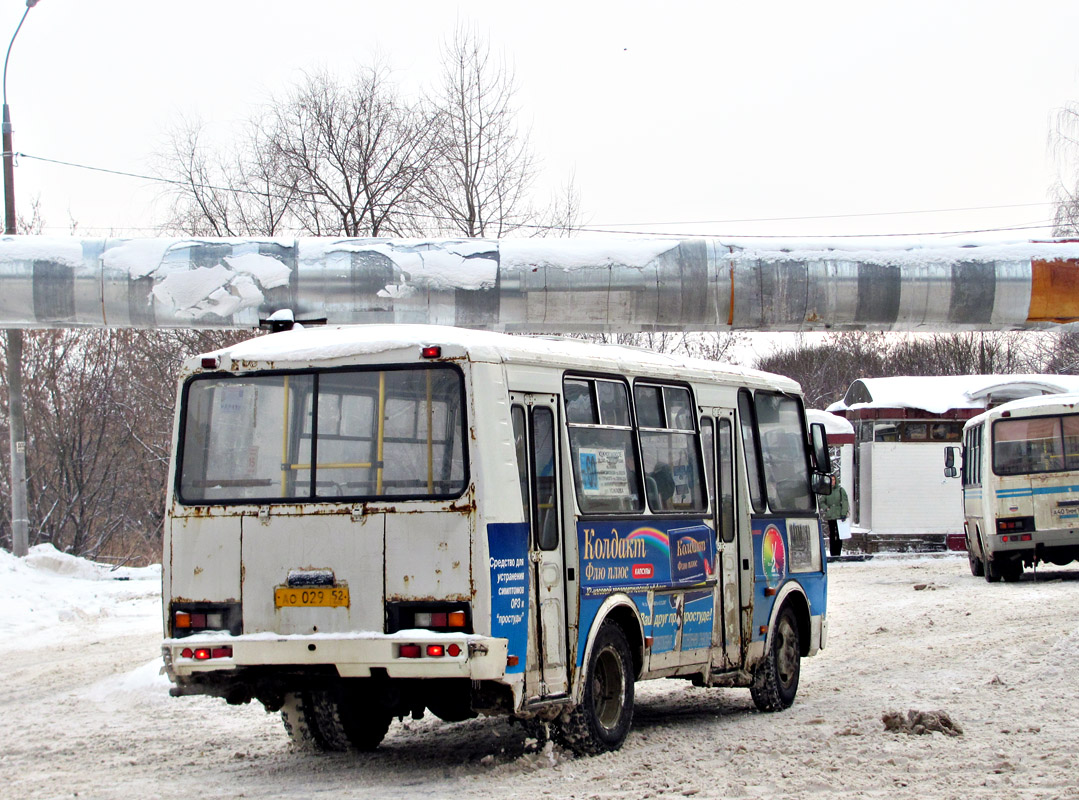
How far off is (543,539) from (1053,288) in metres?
7.94

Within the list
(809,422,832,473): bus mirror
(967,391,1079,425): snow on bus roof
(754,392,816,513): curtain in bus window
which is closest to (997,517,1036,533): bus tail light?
(967,391,1079,425): snow on bus roof

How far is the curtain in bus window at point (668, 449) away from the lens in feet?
32.7

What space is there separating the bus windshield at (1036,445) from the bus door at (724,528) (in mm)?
13677

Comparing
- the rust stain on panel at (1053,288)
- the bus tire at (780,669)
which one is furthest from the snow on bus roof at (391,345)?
the rust stain on panel at (1053,288)

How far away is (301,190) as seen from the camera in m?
33.7

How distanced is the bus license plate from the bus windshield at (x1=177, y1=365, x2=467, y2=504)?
523 millimetres

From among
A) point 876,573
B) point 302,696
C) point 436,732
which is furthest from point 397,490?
point 876,573

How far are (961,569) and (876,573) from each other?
2.13 meters

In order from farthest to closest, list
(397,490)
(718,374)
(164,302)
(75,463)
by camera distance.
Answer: (75,463)
(164,302)
(718,374)
(397,490)

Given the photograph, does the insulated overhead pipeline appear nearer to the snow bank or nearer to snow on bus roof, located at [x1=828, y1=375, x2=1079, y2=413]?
the snow bank

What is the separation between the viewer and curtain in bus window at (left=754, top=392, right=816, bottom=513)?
1192 centimetres

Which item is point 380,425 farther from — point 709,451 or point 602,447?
point 709,451

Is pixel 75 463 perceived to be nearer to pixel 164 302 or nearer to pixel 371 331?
pixel 164 302

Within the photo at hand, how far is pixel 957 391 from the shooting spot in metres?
35.1
